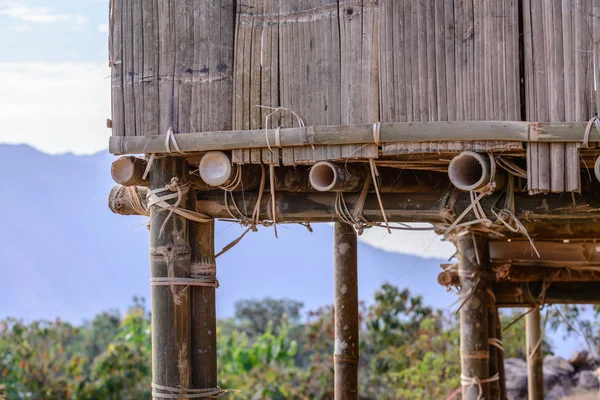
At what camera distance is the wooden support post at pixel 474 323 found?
6062 millimetres

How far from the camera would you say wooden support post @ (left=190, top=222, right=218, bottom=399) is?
13.2ft

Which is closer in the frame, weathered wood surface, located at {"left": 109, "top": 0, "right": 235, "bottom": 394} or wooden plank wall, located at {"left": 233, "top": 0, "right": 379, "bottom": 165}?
wooden plank wall, located at {"left": 233, "top": 0, "right": 379, "bottom": 165}

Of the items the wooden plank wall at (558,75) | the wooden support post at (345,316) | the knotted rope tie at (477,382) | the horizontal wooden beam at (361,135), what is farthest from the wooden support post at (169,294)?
the knotted rope tie at (477,382)

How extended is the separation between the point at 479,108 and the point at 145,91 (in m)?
1.52

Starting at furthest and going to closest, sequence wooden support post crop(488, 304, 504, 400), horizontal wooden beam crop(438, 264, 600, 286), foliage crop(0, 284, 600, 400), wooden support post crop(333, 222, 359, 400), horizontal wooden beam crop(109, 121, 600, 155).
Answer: foliage crop(0, 284, 600, 400) < wooden support post crop(488, 304, 504, 400) < horizontal wooden beam crop(438, 264, 600, 286) < wooden support post crop(333, 222, 359, 400) < horizontal wooden beam crop(109, 121, 600, 155)

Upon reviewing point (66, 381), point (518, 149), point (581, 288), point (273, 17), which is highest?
point (273, 17)

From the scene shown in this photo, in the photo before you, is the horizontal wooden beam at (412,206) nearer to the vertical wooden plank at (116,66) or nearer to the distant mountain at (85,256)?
the vertical wooden plank at (116,66)

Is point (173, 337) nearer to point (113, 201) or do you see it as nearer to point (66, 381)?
point (113, 201)

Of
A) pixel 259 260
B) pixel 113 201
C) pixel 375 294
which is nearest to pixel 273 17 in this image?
pixel 113 201

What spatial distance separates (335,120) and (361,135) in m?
0.17

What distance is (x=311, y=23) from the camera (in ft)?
12.6

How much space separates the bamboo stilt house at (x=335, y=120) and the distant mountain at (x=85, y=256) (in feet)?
62.8

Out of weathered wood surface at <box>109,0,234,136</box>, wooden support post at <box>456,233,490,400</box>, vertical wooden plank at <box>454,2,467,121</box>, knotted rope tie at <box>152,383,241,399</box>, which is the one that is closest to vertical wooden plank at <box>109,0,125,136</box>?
weathered wood surface at <box>109,0,234,136</box>

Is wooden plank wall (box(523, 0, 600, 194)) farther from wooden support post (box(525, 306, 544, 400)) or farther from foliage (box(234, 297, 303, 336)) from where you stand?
foliage (box(234, 297, 303, 336))
